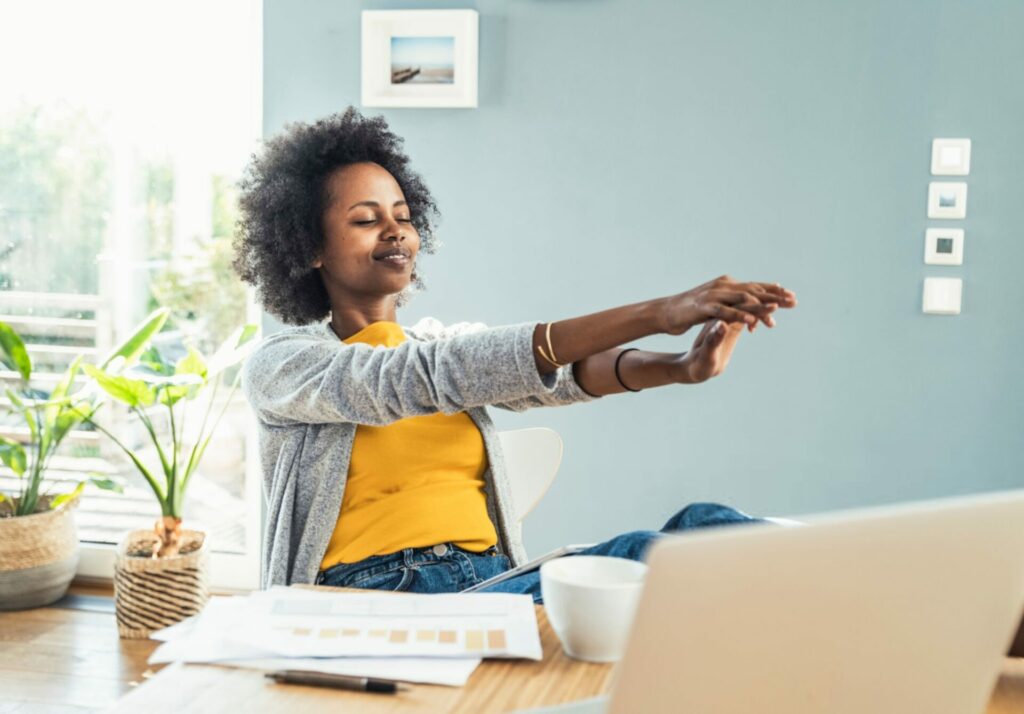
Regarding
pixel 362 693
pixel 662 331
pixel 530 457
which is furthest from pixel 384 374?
pixel 530 457

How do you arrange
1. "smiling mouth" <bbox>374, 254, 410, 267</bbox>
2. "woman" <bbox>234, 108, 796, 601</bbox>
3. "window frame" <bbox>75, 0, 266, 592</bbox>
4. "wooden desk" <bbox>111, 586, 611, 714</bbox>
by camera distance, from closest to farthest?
"wooden desk" <bbox>111, 586, 611, 714</bbox> < "woman" <bbox>234, 108, 796, 601</bbox> < "smiling mouth" <bbox>374, 254, 410, 267</bbox> < "window frame" <bbox>75, 0, 266, 592</bbox>

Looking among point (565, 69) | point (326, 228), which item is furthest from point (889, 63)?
point (326, 228)

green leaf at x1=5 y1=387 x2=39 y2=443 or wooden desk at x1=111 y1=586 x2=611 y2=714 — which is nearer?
wooden desk at x1=111 y1=586 x2=611 y2=714

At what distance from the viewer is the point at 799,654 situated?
0.66m

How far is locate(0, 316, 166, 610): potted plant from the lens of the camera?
298 cm

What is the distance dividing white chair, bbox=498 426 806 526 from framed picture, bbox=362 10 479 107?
109cm

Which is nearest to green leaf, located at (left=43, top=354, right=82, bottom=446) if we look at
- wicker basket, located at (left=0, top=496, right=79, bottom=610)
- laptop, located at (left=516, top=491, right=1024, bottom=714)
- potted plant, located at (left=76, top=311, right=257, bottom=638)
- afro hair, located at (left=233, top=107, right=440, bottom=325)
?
potted plant, located at (left=76, top=311, right=257, bottom=638)

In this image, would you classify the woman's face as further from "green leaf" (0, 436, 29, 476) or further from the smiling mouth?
"green leaf" (0, 436, 29, 476)

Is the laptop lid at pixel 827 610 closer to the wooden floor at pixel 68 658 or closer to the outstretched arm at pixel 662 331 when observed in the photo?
the outstretched arm at pixel 662 331

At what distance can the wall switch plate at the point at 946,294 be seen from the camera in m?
2.62

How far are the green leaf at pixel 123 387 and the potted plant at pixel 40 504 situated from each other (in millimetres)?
147

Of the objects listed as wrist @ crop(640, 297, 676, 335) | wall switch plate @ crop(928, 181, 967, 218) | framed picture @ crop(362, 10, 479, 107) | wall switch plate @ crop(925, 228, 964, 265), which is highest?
framed picture @ crop(362, 10, 479, 107)

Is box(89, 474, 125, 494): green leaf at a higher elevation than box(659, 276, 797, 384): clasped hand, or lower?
lower

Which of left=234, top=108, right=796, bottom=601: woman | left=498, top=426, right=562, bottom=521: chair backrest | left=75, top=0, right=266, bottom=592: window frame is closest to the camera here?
left=234, top=108, right=796, bottom=601: woman
